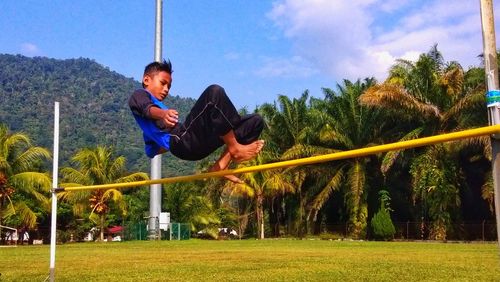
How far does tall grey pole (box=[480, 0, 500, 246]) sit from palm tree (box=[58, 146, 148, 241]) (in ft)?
99.0

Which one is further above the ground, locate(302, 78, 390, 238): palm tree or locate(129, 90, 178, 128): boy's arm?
locate(302, 78, 390, 238): palm tree

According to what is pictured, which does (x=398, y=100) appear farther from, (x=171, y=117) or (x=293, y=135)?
(x=171, y=117)

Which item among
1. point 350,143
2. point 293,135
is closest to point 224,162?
point 350,143

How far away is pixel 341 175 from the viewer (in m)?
29.8

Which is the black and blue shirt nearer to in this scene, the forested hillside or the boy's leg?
the boy's leg

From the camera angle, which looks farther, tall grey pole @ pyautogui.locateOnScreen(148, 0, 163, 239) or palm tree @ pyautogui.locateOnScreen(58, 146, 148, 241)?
palm tree @ pyautogui.locateOnScreen(58, 146, 148, 241)

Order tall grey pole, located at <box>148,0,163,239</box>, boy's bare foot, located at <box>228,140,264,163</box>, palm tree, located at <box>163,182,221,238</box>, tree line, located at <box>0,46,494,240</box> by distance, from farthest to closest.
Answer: palm tree, located at <box>163,182,221,238</box> < tall grey pole, located at <box>148,0,163,239</box> < tree line, located at <box>0,46,494,240</box> < boy's bare foot, located at <box>228,140,264,163</box>

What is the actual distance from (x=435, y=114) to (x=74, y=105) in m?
115

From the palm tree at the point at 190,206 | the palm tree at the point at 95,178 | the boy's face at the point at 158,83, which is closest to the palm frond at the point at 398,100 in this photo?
the palm tree at the point at 95,178

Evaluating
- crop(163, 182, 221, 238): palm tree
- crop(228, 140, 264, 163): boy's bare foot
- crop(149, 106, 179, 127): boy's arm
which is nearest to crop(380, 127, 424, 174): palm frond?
crop(163, 182, 221, 238): palm tree

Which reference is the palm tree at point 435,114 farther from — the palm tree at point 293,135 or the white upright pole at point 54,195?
the white upright pole at point 54,195

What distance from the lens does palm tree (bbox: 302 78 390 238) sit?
2862 cm

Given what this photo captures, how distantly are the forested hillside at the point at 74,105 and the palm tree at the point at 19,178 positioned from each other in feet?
106

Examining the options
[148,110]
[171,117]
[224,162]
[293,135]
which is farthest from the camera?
[293,135]
